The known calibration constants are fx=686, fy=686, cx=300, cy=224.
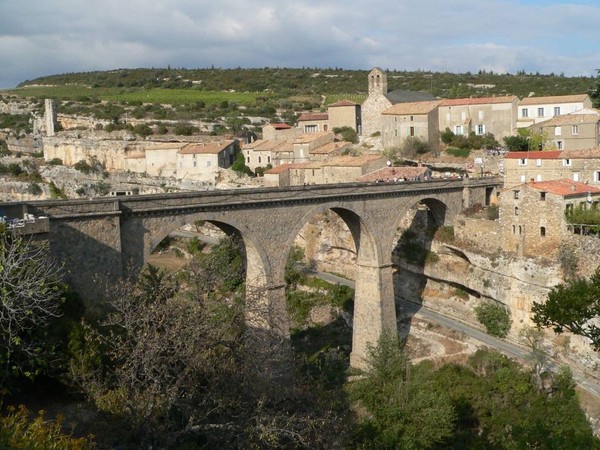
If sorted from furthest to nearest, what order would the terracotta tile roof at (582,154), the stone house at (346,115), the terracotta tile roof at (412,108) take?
the stone house at (346,115), the terracotta tile roof at (412,108), the terracotta tile roof at (582,154)

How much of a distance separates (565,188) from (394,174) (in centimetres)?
1162

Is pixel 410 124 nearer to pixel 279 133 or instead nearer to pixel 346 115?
pixel 346 115

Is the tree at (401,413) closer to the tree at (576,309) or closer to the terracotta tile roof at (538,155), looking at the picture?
the tree at (576,309)

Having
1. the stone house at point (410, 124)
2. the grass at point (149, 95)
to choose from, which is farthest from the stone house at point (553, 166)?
the grass at point (149, 95)

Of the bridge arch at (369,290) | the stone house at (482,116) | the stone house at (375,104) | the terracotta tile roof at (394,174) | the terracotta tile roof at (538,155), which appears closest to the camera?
the bridge arch at (369,290)

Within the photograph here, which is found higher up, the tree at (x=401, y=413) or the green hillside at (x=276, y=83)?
the green hillside at (x=276, y=83)

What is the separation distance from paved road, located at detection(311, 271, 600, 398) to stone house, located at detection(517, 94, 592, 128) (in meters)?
17.9

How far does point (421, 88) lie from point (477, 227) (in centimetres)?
6679

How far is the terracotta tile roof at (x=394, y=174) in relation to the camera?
1544 inches

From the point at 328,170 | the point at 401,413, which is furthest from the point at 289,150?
the point at 401,413

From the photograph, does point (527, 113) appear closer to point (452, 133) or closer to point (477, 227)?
point (452, 133)

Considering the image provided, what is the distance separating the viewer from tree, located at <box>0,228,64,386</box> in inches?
625

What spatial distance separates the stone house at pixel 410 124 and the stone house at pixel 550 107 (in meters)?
5.81

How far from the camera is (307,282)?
40.8 meters
